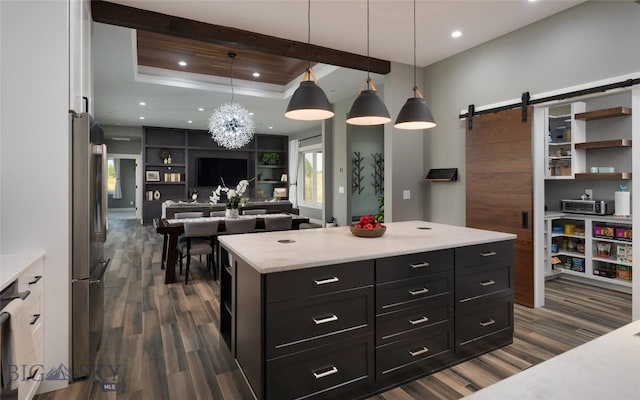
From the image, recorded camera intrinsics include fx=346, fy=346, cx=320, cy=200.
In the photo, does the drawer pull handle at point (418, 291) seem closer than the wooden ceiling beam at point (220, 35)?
Yes

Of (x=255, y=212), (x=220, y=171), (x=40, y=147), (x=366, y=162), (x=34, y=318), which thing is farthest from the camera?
(x=220, y=171)

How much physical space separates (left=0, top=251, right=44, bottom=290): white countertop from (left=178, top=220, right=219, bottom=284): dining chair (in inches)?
95.9

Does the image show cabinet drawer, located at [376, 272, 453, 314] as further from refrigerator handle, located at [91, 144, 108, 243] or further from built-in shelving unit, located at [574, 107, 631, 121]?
built-in shelving unit, located at [574, 107, 631, 121]

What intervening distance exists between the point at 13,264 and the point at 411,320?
7.57 ft

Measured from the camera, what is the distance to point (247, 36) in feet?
12.4

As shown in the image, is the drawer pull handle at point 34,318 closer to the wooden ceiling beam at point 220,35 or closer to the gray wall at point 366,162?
the wooden ceiling beam at point 220,35

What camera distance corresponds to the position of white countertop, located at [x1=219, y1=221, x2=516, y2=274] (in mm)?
1902

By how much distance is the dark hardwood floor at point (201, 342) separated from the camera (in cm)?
218

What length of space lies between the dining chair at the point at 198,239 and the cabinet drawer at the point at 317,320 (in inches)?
122

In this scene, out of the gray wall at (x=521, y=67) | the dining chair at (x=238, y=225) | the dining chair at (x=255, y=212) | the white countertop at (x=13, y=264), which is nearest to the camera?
the white countertop at (x=13, y=264)

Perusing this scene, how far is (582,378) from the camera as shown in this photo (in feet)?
2.43

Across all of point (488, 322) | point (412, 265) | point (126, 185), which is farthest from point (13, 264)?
point (126, 185)

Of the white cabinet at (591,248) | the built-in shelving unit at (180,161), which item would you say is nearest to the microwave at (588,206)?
the white cabinet at (591,248)

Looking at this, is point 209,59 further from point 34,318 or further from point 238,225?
point 34,318
